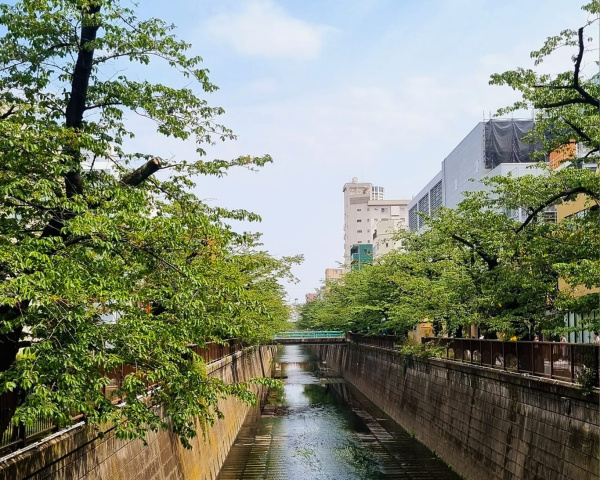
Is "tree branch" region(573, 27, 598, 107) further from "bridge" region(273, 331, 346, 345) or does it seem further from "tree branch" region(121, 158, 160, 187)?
"bridge" region(273, 331, 346, 345)

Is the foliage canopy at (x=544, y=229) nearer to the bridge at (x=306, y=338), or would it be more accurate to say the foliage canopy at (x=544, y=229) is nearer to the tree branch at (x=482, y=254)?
the tree branch at (x=482, y=254)

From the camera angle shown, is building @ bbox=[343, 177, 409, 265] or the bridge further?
building @ bbox=[343, 177, 409, 265]

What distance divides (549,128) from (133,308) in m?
12.9

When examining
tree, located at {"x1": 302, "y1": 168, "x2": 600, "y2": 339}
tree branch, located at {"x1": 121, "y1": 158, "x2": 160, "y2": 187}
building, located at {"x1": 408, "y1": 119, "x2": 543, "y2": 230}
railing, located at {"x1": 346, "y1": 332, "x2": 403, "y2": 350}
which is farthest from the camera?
building, located at {"x1": 408, "y1": 119, "x2": 543, "y2": 230}

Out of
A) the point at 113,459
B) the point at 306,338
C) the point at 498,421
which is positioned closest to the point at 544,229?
the point at 498,421

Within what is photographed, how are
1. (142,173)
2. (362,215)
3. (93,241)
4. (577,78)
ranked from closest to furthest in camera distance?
1. (93,241)
2. (142,173)
3. (577,78)
4. (362,215)

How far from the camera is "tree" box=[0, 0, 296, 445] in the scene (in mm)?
7699

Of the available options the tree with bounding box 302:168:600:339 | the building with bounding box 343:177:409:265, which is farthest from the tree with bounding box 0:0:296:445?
the building with bounding box 343:177:409:265

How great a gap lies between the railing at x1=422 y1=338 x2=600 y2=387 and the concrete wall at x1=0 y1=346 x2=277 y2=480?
9.68m

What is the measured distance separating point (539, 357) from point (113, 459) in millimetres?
12164

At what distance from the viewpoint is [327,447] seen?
1222 inches

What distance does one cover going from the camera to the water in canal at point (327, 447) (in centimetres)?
2528

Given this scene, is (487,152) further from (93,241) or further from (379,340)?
(93,241)

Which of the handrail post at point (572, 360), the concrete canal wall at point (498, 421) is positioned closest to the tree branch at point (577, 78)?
the handrail post at point (572, 360)
